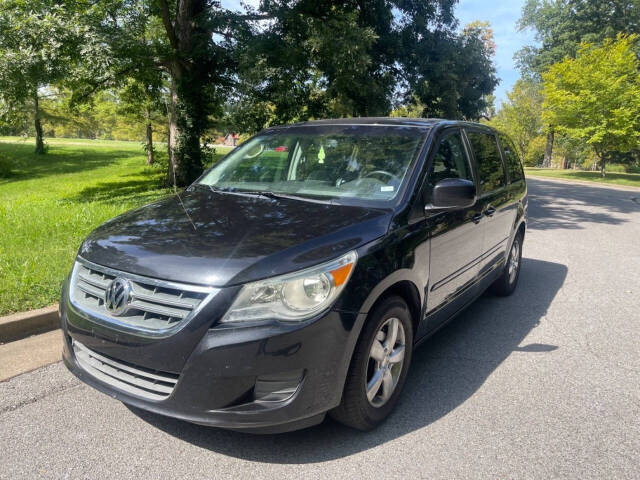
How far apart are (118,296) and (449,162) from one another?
8.31 feet

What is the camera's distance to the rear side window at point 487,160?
4352 millimetres

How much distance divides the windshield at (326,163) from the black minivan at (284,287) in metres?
0.02

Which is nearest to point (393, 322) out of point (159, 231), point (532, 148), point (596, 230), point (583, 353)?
point (159, 231)

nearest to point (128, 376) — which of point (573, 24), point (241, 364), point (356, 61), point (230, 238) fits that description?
point (241, 364)

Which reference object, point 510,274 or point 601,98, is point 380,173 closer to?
point 510,274

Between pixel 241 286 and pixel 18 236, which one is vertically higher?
pixel 241 286

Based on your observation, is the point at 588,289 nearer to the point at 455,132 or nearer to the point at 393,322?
the point at 455,132

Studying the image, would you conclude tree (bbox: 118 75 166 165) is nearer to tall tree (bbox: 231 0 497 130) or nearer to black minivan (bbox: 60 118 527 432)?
tall tree (bbox: 231 0 497 130)

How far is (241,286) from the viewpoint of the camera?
2.29 metres

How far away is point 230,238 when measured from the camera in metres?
2.61

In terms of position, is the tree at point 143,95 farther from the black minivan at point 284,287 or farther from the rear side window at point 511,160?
the black minivan at point 284,287

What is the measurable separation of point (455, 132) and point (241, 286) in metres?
2.54

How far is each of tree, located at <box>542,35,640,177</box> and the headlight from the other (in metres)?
32.0

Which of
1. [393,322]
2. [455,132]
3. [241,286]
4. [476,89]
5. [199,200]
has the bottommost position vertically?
[393,322]
